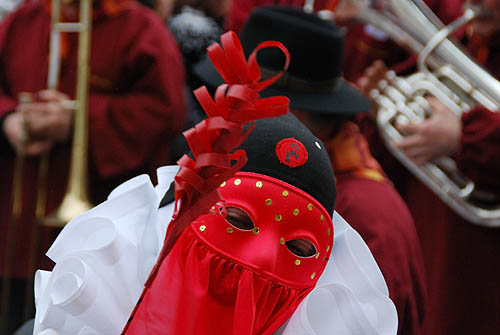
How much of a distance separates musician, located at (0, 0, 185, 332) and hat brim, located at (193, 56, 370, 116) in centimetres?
95

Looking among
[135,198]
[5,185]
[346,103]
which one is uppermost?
[135,198]

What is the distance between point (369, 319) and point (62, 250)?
64 centimetres

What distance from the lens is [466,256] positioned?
10.5 feet

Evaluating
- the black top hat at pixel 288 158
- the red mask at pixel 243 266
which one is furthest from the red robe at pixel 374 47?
the red mask at pixel 243 266

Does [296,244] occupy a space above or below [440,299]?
above

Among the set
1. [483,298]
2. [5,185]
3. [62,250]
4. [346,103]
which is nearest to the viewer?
[62,250]

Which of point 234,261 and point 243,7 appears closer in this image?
point 234,261

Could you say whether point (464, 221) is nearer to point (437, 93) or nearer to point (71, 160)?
point (437, 93)

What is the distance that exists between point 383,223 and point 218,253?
926 millimetres

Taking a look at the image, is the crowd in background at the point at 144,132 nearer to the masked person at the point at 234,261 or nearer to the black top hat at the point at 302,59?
the black top hat at the point at 302,59

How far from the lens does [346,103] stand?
2.40 metres

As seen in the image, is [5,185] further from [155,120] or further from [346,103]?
[346,103]

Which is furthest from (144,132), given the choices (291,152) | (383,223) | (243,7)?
(291,152)

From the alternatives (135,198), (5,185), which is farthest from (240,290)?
(5,185)
